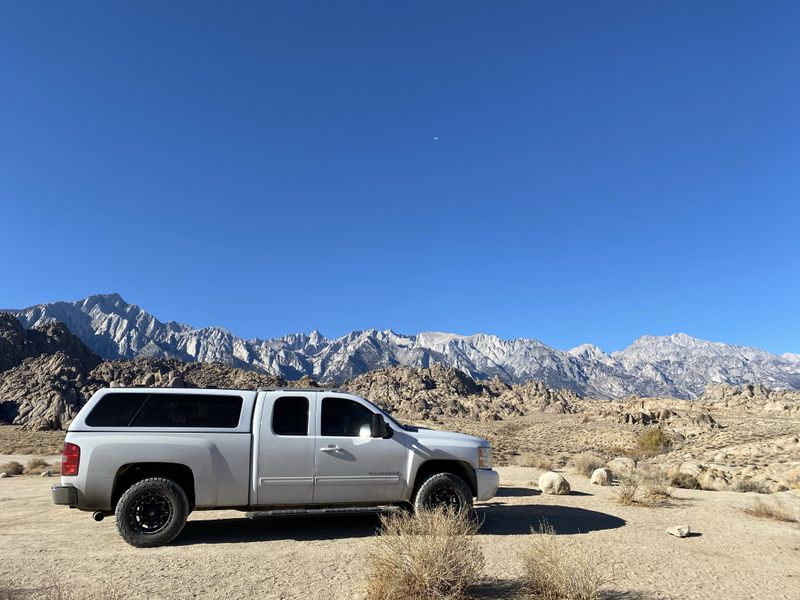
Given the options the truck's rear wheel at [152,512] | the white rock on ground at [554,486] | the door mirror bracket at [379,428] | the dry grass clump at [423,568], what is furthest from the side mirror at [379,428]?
the white rock on ground at [554,486]

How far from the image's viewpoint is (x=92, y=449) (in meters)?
7.60

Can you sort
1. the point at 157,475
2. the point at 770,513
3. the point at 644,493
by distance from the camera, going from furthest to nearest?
the point at 644,493 → the point at 770,513 → the point at 157,475

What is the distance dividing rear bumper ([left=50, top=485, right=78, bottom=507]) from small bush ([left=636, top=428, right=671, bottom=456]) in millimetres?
43066

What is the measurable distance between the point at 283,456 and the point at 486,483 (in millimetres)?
3418

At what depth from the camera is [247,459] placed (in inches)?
313

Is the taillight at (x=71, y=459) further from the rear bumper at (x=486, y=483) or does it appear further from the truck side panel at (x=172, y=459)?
the rear bumper at (x=486, y=483)

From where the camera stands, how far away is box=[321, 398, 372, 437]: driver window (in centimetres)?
849

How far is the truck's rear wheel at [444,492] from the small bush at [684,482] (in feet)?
36.8

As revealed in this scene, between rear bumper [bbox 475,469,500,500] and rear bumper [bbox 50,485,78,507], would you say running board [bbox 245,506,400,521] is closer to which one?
rear bumper [bbox 475,469,500,500]

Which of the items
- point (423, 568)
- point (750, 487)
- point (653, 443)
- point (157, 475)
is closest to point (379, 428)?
point (423, 568)

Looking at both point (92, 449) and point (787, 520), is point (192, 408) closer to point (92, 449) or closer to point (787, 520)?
point (92, 449)

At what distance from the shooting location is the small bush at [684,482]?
1669 cm

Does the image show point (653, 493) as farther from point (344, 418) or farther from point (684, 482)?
point (344, 418)

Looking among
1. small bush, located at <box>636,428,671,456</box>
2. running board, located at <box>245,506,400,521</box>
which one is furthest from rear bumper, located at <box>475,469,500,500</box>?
small bush, located at <box>636,428,671,456</box>
